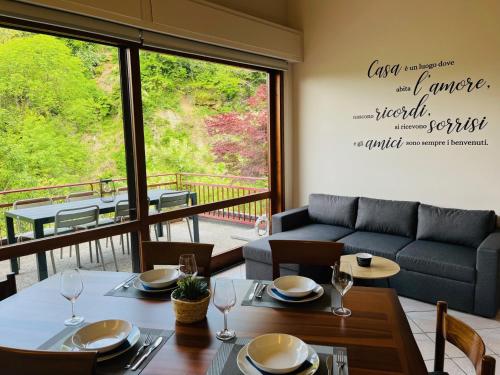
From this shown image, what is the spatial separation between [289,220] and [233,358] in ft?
9.76

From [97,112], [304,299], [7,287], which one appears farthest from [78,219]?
[304,299]

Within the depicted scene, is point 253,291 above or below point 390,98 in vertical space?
below

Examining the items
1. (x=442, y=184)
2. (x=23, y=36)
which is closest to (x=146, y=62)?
(x=23, y=36)

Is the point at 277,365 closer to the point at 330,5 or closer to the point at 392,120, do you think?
the point at 392,120

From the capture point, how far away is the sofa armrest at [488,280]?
9.32 ft

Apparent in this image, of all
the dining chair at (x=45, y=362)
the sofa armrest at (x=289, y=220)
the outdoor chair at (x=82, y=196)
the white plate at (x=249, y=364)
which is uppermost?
the outdoor chair at (x=82, y=196)

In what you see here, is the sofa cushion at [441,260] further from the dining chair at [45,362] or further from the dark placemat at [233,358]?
the dining chair at [45,362]

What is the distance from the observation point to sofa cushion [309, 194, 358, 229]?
414 centimetres

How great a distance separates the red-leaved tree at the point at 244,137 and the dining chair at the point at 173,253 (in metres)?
2.10

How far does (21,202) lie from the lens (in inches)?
104

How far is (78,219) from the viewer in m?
2.94

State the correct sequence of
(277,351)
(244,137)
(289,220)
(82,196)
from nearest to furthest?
(277,351) < (82,196) < (289,220) < (244,137)

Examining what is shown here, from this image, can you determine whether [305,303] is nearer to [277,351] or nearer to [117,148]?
[277,351]

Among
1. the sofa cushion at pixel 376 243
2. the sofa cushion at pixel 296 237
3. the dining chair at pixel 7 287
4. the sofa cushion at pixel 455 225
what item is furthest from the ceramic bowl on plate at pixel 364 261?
the dining chair at pixel 7 287
